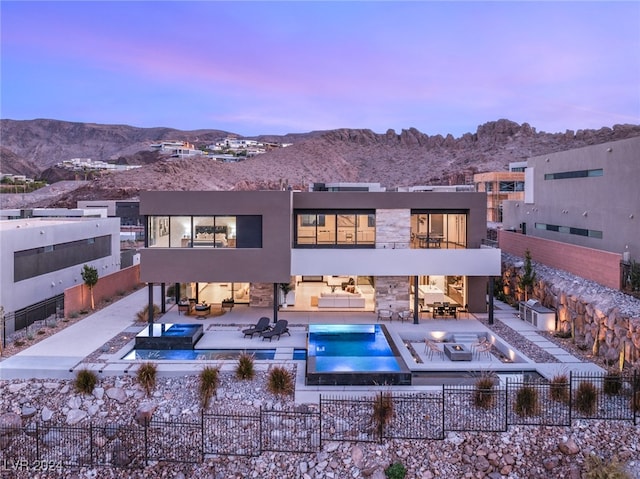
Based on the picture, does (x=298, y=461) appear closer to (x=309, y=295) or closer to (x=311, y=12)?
(x=309, y=295)

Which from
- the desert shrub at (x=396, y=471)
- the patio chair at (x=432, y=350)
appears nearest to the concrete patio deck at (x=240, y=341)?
the patio chair at (x=432, y=350)

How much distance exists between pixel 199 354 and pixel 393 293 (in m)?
8.21

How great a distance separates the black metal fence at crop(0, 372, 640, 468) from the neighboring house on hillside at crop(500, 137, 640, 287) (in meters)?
6.05

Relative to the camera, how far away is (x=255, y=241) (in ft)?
53.1

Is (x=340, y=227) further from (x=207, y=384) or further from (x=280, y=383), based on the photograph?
(x=207, y=384)

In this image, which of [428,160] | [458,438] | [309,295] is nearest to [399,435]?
[458,438]

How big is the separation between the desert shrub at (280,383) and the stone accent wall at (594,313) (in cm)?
897

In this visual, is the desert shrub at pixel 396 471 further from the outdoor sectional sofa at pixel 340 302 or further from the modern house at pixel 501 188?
the modern house at pixel 501 188

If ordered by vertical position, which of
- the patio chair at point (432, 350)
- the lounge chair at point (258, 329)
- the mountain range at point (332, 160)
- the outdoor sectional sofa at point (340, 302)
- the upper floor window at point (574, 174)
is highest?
the mountain range at point (332, 160)

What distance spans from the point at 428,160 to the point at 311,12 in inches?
2489

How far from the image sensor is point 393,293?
18.0 metres

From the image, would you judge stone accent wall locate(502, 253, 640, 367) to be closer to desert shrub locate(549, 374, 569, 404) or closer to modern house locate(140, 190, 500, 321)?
modern house locate(140, 190, 500, 321)

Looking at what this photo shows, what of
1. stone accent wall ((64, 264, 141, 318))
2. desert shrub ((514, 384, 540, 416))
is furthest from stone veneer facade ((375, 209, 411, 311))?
stone accent wall ((64, 264, 141, 318))

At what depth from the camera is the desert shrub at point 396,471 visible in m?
9.00
